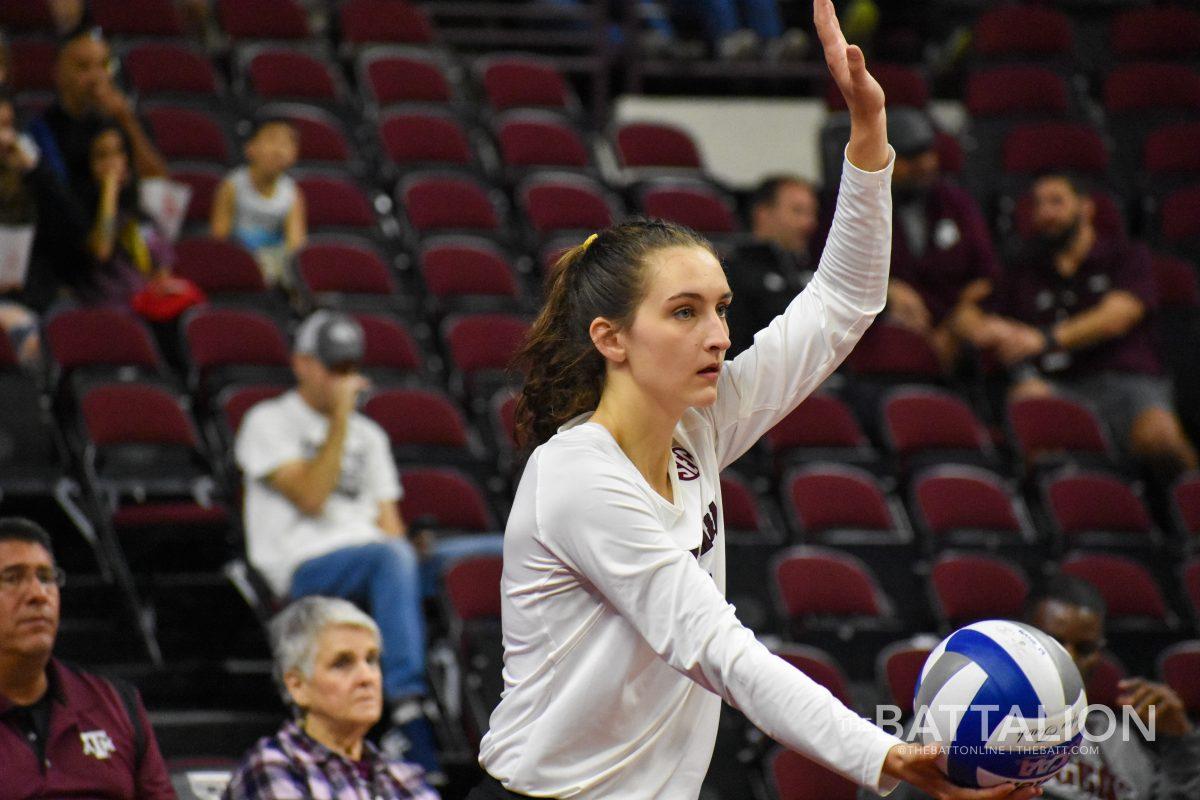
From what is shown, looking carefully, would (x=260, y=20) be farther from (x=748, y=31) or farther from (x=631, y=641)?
(x=631, y=641)

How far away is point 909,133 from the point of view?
7945 mm

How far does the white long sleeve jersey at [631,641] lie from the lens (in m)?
2.08

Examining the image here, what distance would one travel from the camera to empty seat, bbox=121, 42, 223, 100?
8609 millimetres

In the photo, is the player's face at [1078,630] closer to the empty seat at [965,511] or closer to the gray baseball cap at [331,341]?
the empty seat at [965,511]

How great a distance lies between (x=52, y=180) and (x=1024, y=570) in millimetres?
4326

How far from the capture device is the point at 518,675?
92.5 inches

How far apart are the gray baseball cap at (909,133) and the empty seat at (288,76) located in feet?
10.2

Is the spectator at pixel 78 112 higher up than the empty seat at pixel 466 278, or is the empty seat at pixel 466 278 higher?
the spectator at pixel 78 112

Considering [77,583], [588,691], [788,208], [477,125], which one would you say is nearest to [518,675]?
[588,691]

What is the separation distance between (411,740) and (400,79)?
4912 mm

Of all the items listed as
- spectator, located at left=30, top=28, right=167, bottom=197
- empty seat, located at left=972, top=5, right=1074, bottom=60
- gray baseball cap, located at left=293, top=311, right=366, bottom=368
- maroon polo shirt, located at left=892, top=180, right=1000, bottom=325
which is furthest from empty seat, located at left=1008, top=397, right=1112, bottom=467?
spectator, located at left=30, top=28, right=167, bottom=197

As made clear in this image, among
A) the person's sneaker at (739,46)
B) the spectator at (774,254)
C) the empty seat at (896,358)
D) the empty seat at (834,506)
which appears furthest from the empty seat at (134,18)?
the empty seat at (834,506)

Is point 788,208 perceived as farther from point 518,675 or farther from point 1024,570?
point 518,675

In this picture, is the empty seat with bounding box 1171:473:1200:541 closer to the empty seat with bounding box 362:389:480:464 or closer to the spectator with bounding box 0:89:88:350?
the empty seat with bounding box 362:389:480:464
